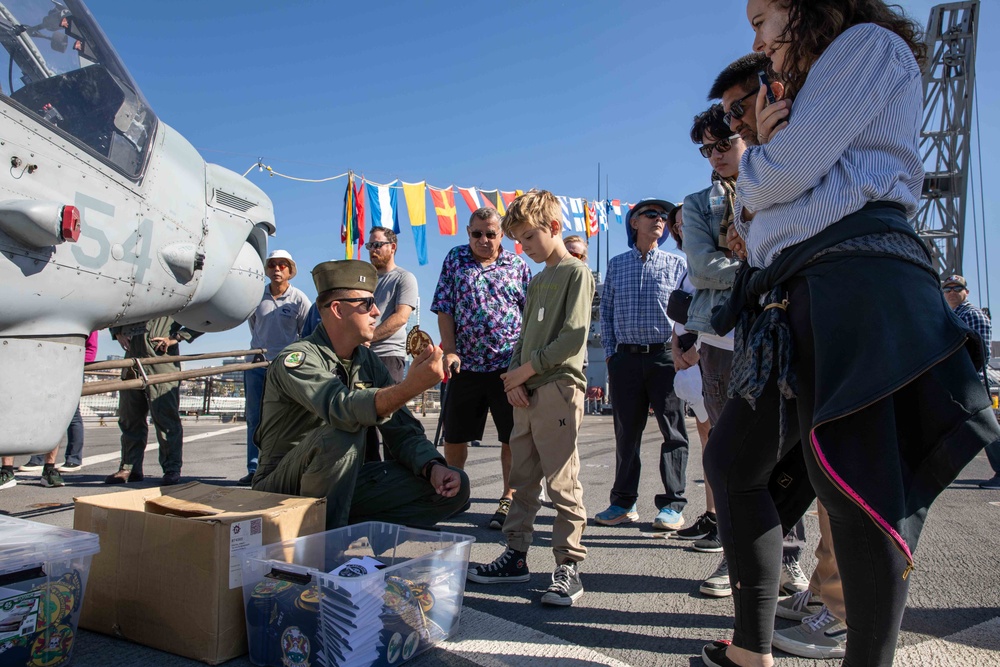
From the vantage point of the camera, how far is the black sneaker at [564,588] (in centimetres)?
244

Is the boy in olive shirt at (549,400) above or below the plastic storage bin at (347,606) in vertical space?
above

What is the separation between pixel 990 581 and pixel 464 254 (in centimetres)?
325

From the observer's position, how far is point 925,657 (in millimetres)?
1958

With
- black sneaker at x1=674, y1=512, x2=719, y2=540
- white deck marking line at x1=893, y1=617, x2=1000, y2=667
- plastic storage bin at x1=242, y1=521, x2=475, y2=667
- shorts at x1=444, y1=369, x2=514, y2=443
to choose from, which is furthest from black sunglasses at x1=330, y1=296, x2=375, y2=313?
white deck marking line at x1=893, y1=617, x2=1000, y2=667

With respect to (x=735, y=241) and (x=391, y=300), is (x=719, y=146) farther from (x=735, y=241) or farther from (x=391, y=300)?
(x=391, y=300)

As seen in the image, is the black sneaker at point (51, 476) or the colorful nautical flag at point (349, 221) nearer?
the black sneaker at point (51, 476)

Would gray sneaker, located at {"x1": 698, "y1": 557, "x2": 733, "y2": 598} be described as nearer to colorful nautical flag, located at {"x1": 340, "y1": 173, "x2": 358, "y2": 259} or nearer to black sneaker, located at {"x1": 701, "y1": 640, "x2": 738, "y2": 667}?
black sneaker, located at {"x1": 701, "y1": 640, "x2": 738, "y2": 667}

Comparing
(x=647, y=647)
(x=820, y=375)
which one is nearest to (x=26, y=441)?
(x=647, y=647)

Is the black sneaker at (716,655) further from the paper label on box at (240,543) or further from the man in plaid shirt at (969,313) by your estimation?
the man in plaid shirt at (969,313)

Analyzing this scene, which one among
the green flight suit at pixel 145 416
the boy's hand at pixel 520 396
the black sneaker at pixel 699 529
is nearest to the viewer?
the boy's hand at pixel 520 396

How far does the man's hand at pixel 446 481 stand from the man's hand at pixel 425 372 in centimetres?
55

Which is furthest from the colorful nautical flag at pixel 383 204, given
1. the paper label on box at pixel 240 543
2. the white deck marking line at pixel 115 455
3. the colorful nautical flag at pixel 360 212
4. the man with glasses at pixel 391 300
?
the paper label on box at pixel 240 543

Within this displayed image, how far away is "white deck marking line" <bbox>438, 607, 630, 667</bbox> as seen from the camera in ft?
6.28

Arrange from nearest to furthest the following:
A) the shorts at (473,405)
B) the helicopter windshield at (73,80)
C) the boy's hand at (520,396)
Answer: the helicopter windshield at (73,80) < the boy's hand at (520,396) < the shorts at (473,405)
